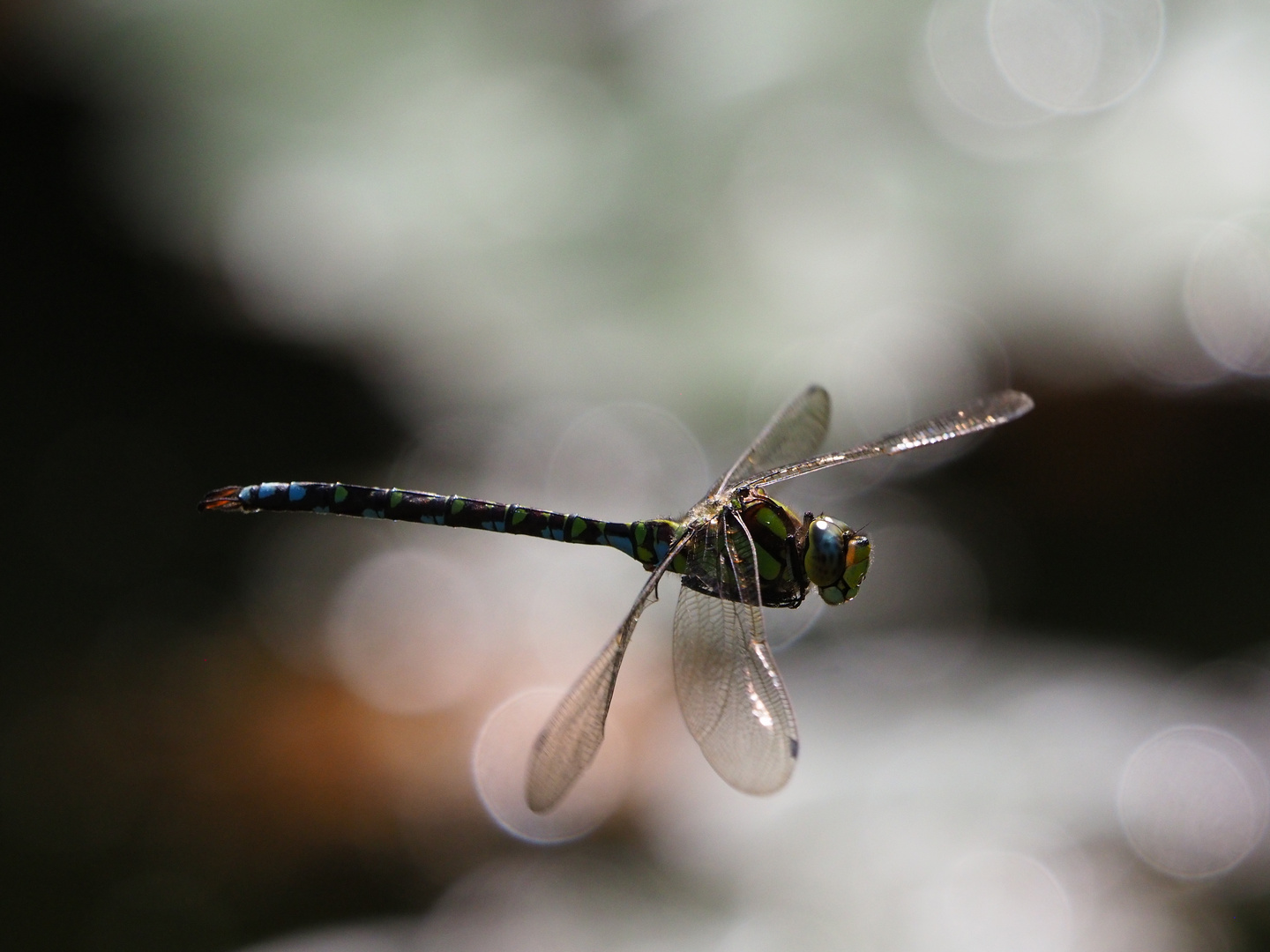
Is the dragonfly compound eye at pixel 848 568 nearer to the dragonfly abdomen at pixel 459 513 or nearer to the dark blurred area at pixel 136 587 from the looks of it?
the dragonfly abdomen at pixel 459 513

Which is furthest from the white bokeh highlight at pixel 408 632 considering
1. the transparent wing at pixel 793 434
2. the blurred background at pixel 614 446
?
the transparent wing at pixel 793 434

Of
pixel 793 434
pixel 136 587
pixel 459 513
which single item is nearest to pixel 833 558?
pixel 793 434

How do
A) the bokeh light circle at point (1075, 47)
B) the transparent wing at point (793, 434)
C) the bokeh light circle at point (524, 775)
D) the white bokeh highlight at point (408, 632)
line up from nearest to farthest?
the transparent wing at point (793, 434) → the bokeh light circle at point (524, 775) → the bokeh light circle at point (1075, 47) → the white bokeh highlight at point (408, 632)

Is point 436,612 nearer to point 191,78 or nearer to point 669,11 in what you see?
point 191,78

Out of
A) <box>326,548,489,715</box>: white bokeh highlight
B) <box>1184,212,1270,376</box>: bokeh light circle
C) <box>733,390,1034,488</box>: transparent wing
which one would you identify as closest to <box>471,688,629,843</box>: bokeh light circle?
<box>326,548,489,715</box>: white bokeh highlight

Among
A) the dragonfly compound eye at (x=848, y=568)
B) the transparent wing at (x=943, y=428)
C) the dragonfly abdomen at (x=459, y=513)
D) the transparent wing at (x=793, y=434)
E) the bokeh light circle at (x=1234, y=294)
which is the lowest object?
the dragonfly compound eye at (x=848, y=568)

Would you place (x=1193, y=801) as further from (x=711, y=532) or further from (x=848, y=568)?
(x=711, y=532)
